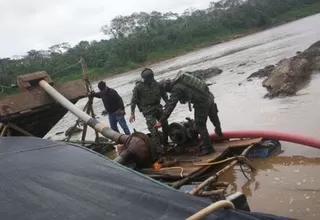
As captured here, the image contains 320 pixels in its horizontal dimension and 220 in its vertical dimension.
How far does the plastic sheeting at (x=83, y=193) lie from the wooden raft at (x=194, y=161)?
12.3 feet

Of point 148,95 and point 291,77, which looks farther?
point 291,77

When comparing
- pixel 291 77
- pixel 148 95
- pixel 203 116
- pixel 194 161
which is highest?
pixel 148 95

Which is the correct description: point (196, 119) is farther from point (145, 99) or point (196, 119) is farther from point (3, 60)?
point (3, 60)

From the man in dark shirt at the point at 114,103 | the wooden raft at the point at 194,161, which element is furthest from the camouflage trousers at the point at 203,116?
the man in dark shirt at the point at 114,103

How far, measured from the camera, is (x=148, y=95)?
26.8 ft

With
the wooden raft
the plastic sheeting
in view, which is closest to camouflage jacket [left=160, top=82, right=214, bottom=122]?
the wooden raft

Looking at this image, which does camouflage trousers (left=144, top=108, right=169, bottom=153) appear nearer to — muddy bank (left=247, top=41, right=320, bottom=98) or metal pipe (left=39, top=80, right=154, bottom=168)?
metal pipe (left=39, top=80, right=154, bottom=168)

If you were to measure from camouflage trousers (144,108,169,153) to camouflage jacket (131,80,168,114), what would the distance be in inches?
3.9

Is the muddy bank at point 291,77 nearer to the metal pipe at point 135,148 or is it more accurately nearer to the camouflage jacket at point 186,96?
the camouflage jacket at point 186,96

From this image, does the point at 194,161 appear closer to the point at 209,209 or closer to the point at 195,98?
the point at 195,98

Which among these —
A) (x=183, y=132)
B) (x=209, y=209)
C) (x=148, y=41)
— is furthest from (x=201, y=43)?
(x=209, y=209)

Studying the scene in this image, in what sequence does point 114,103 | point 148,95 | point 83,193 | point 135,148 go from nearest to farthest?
point 83,193
point 135,148
point 148,95
point 114,103

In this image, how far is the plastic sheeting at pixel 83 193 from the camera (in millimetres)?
2430

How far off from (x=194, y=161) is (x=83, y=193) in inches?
192
